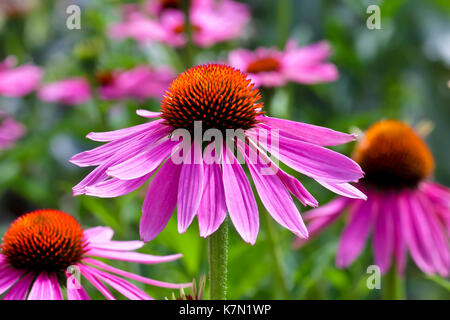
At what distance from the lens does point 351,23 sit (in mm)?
2152

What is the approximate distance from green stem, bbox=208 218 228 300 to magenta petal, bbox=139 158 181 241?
0.05 meters

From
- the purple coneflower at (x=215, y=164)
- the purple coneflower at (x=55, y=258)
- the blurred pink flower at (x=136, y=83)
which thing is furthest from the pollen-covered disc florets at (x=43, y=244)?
the blurred pink flower at (x=136, y=83)

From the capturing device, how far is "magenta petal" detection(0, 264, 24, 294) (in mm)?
635

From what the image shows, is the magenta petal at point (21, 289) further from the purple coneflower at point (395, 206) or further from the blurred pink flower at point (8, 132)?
the blurred pink flower at point (8, 132)

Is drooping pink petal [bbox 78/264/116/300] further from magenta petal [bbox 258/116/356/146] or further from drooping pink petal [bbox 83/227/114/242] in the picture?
magenta petal [bbox 258/116/356/146]

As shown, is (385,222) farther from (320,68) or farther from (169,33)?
(169,33)

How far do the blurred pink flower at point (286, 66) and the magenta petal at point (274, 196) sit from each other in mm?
640

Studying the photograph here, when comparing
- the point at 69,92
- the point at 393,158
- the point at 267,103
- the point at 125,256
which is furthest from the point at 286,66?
the point at 125,256

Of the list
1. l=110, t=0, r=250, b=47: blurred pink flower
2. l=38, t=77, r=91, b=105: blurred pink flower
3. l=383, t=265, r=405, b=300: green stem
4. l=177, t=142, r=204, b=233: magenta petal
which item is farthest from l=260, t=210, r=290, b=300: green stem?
l=38, t=77, r=91, b=105: blurred pink flower

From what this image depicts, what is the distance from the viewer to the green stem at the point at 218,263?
565 mm

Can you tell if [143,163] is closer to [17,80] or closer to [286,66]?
[286,66]

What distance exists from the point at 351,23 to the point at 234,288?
1.48 metres

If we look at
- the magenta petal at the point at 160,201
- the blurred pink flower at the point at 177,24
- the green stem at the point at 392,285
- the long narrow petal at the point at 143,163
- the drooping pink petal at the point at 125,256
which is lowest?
the green stem at the point at 392,285

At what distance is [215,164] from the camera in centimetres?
59
